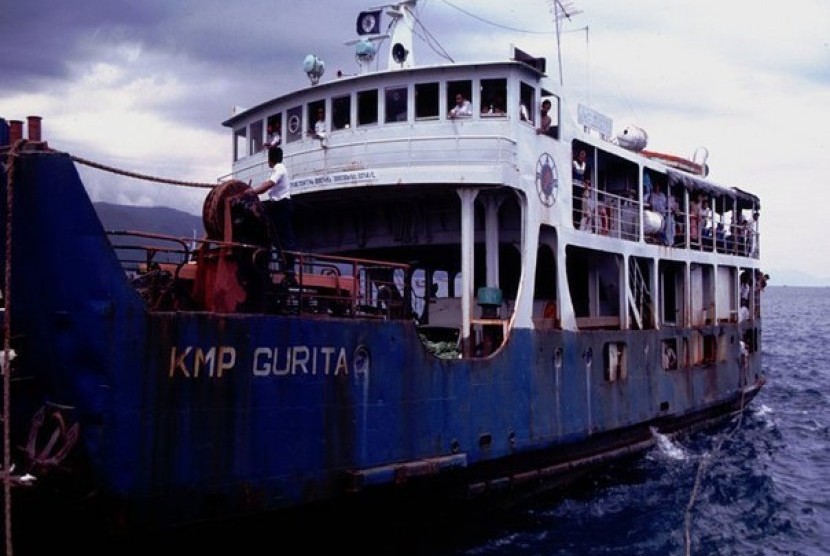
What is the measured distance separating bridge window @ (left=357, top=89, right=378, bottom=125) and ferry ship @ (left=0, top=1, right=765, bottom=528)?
0.03 meters

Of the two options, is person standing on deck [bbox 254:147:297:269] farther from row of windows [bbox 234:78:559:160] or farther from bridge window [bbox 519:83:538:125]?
bridge window [bbox 519:83:538:125]

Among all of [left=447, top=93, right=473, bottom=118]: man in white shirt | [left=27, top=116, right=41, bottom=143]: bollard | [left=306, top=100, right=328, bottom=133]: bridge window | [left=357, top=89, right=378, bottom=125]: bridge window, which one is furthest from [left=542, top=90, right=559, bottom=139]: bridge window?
[left=27, top=116, right=41, bottom=143]: bollard

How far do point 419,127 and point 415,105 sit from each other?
0.42m

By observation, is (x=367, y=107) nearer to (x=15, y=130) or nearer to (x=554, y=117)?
(x=554, y=117)

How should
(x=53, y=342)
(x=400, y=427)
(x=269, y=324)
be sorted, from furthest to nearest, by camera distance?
1. (x=400, y=427)
2. (x=269, y=324)
3. (x=53, y=342)

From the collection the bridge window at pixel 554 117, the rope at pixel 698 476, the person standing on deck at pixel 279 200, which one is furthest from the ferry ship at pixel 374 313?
the rope at pixel 698 476

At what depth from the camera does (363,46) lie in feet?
44.0

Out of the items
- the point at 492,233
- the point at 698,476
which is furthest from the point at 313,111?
the point at 698,476

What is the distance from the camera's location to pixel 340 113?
1277 centimetres

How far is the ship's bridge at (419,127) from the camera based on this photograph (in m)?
11.3

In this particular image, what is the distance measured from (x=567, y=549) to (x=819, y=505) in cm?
557

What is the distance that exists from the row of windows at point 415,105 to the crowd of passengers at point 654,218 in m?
1.74

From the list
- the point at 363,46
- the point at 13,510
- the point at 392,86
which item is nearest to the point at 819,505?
the point at 392,86

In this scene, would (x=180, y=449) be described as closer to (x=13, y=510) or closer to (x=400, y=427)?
(x=13, y=510)
